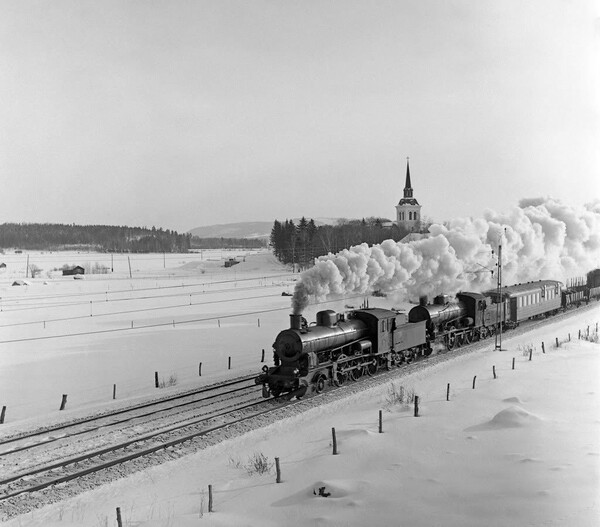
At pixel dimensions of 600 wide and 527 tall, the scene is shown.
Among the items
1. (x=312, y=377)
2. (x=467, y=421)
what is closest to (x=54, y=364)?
(x=312, y=377)

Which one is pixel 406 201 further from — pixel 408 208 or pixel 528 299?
pixel 528 299

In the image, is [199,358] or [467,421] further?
[199,358]

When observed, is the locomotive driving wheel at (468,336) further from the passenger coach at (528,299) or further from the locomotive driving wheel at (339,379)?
the locomotive driving wheel at (339,379)

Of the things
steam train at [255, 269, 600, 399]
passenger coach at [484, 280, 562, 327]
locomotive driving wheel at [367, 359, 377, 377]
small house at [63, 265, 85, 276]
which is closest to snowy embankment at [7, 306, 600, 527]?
steam train at [255, 269, 600, 399]

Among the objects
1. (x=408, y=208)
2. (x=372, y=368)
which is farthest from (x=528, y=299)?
(x=408, y=208)

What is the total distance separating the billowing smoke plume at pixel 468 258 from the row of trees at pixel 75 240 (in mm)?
139024

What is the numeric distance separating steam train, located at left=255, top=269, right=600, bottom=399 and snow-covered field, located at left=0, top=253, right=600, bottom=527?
1532 millimetres

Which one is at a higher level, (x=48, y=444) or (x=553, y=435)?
(x=553, y=435)

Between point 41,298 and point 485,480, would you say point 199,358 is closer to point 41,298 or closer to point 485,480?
point 485,480

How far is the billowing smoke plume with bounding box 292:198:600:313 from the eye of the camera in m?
23.1

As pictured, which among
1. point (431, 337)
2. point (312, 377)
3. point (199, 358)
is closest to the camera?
point (312, 377)

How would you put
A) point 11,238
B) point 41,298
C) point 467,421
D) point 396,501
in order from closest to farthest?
point 396,501, point 467,421, point 41,298, point 11,238

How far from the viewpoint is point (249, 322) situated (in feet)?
146

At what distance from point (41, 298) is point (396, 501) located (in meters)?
60.0
